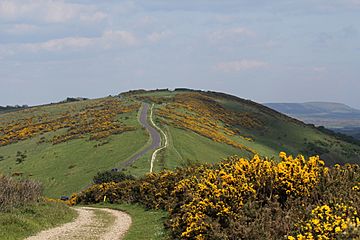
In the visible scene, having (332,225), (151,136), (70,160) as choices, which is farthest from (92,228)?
(151,136)

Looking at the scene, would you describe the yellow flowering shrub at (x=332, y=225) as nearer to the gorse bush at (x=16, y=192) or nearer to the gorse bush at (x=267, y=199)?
the gorse bush at (x=267, y=199)

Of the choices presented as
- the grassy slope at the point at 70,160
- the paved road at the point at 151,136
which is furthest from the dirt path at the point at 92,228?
the paved road at the point at 151,136

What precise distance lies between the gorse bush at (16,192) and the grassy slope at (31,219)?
1.60ft

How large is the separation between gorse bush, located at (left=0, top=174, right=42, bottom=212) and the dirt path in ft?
9.58

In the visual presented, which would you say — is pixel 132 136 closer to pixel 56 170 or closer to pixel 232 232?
pixel 56 170

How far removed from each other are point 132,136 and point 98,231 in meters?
45.4

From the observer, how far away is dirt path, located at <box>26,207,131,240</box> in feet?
64.3

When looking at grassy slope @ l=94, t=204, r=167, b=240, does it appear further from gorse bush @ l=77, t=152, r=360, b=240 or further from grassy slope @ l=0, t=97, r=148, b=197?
grassy slope @ l=0, t=97, r=148, b=197

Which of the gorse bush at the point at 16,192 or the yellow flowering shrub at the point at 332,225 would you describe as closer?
the yellow flowering shrub at the point at 332,225

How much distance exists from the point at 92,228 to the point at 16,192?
17.8 ft

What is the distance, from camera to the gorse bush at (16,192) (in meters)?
22.9

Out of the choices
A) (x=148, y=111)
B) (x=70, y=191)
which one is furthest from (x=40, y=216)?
(x=148, y=111)

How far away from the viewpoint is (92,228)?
21.9 meters

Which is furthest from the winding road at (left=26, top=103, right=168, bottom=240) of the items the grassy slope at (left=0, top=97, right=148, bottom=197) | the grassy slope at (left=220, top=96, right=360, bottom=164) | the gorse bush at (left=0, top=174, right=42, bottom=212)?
the grassy slope at (left=220, top=96, right=360, bottom=164)
